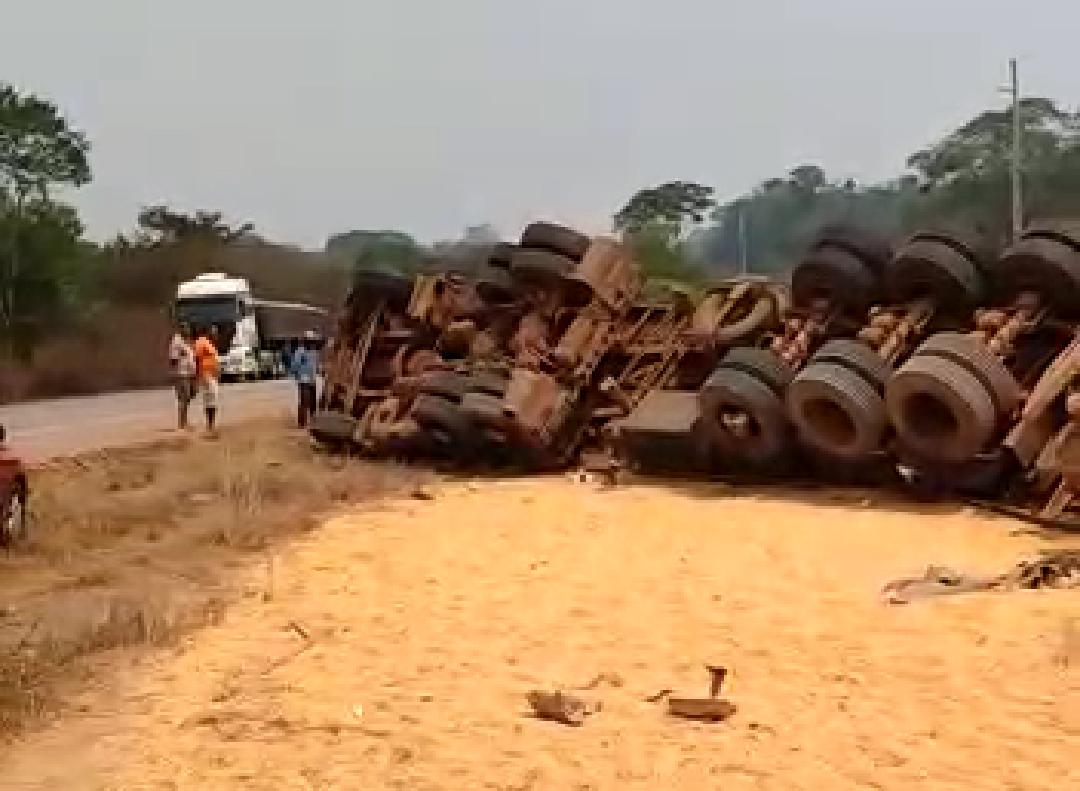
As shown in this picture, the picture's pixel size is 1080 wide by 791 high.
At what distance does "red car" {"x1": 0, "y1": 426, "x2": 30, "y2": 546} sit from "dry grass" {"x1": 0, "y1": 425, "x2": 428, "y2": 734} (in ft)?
0.60

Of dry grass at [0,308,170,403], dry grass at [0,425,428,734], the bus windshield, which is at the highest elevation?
the bus windshield

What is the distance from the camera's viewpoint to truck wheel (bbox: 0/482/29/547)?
39.1ft

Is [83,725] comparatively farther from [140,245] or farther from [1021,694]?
[140,245]

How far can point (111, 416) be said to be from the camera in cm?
2778

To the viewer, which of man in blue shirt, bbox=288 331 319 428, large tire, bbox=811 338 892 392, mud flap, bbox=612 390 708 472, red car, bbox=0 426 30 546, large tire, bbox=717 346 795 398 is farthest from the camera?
man in blue shirt, bbox=288 331 319 428

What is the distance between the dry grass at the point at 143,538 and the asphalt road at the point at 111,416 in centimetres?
173

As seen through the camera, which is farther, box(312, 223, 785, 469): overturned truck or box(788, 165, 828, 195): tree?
box(788, 165, 828, 195): tree

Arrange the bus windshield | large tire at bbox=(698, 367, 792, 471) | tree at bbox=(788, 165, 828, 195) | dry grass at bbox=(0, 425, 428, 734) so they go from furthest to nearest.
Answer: tree at bbox=(788, 165, 828, 195)
the bus windshield
large tire at bbox=(698, 367, 792, 471)
dry grass at bbox=(0, 425, 428, 734)

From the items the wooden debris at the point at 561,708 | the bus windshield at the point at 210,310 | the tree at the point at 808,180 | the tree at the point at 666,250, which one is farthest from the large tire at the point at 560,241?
the tree at the point at 808,180

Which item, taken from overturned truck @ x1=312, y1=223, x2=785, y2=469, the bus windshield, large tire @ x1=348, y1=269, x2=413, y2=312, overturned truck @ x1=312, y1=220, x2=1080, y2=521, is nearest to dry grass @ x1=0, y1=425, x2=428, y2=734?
overturned truck @ x1=312, y1=223, x2=785, y2=469


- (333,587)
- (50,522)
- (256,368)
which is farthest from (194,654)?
(256,368)

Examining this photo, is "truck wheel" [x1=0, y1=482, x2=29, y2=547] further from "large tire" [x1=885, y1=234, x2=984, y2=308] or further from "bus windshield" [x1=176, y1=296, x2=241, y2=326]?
"bus windshield" [x1=176, y1=296, x2=241, y2=326]

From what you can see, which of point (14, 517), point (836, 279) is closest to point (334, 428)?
point (836, 279)

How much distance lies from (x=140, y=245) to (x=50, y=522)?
5212cm
